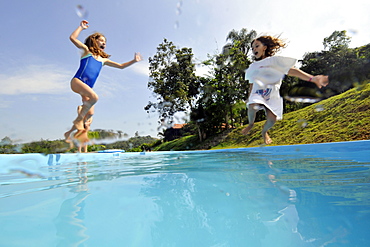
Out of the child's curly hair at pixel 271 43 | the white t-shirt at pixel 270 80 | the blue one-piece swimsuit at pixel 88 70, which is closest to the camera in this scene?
the white t-shirt at pixel 270 80

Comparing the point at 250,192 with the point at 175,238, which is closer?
the point at 175,238

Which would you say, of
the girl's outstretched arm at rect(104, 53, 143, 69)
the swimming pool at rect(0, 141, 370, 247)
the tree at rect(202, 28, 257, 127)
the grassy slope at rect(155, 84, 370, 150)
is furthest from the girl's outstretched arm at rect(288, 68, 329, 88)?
the tree at rect(202, 28, 257, 127)

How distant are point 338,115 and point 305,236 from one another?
27.5ft

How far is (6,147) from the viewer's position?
5535 mm

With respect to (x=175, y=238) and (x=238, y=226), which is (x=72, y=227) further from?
(x=238, y=226)

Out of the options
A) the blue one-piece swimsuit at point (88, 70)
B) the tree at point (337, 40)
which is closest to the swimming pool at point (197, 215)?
the blue one-piece swimsuit at point (88, 70)

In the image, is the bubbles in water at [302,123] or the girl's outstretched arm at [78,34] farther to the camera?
the bubbles in water at [302,123]

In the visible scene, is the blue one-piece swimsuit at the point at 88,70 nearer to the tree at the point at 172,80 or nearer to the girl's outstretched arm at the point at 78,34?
the girl's outstretched arm at the point at 78,34

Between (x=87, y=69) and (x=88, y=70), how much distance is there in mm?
21

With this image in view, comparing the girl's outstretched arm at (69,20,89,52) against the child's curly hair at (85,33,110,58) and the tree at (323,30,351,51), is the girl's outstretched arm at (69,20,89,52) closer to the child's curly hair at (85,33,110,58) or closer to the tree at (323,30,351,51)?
the child's curly hair at (85,33,110,58)

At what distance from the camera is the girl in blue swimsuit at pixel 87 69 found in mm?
3342

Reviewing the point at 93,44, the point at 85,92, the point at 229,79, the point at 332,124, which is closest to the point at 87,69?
the point at 85,92

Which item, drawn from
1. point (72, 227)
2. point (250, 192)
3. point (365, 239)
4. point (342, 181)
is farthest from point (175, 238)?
point (342, 181)

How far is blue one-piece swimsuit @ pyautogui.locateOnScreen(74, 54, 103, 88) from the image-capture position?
3.47 metres
